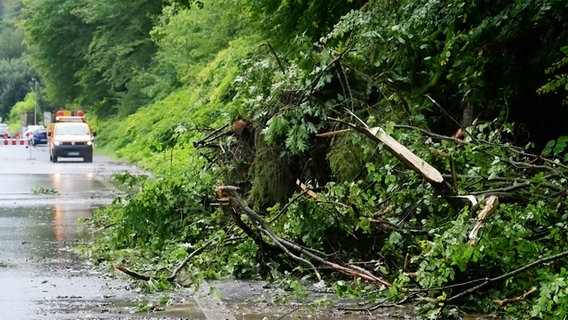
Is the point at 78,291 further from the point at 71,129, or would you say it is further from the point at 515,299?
the point at 71,129

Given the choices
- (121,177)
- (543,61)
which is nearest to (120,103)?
(121,177)

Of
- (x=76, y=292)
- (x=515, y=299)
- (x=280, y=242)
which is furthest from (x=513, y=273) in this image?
(x=76, y=292)

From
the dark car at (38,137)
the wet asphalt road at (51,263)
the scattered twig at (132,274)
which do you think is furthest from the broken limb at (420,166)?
the dark car at (38,137)

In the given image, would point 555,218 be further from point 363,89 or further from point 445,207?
point 363,89

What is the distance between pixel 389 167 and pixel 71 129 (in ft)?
121

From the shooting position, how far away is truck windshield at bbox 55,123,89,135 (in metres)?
45.0

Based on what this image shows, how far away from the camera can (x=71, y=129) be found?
149ft

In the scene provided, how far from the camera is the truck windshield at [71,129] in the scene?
148ft

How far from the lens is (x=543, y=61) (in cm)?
1101

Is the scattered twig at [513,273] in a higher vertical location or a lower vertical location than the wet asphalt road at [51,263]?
higher

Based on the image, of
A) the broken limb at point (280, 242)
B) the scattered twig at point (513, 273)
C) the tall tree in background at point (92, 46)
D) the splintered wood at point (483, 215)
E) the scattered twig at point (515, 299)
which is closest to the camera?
the scattered twig at point (513, 273)

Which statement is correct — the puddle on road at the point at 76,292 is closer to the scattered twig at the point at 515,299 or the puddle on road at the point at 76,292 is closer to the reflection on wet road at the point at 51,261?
the reflection on wet road at the point at 51,261

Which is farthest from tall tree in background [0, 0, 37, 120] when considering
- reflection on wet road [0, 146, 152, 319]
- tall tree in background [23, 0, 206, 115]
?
reflection on wet road [0, 146, 152, 319]

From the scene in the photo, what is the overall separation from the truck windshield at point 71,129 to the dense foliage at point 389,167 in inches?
1166
